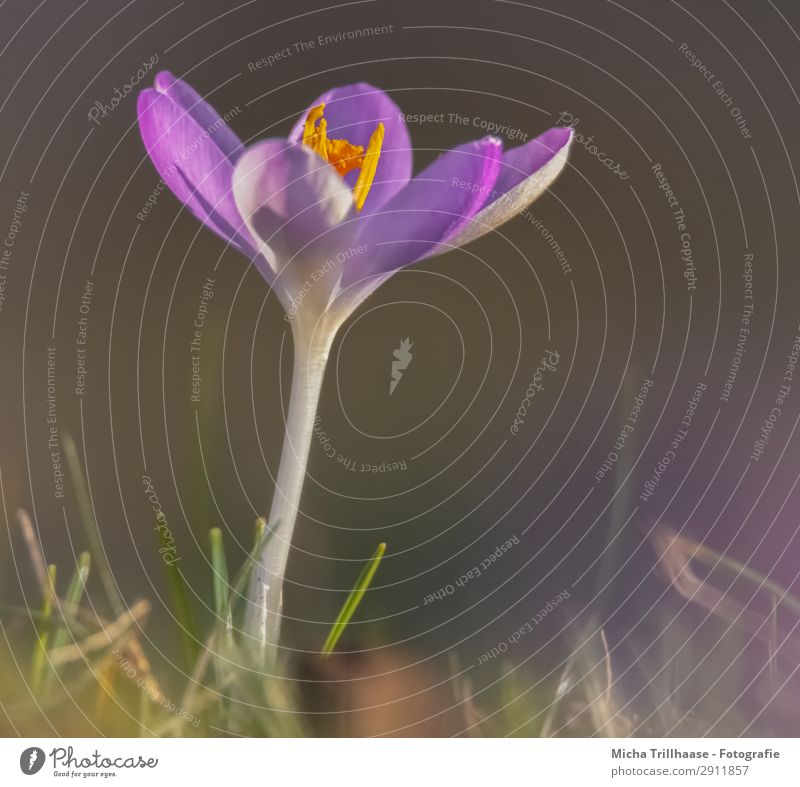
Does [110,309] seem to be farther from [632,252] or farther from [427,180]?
A: [632,252]

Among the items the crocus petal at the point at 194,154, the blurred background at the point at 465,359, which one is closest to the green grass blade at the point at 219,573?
the blurred background at the point at 465,359

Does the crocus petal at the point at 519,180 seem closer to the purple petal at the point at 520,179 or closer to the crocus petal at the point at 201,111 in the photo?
the purple petal at the point at 520,179

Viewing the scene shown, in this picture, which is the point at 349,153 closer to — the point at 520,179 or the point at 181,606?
the point at 520,179

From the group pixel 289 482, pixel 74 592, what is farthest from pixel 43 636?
pixel 289 482

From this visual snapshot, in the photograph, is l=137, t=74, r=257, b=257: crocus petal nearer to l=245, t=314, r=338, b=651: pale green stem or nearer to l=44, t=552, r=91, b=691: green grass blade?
l=245, t=314, r=338, b=651: pale green stem
